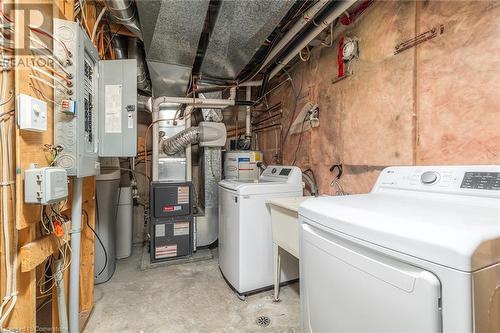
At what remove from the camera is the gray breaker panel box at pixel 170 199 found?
2547mm

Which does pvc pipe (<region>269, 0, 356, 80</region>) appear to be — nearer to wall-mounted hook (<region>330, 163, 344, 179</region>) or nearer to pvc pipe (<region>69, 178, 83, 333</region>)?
wall-mounted hook (<region>330, 163, 344, 179</region>)

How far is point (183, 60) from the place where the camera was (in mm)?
2152

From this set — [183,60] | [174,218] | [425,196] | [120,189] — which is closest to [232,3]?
[183,60]

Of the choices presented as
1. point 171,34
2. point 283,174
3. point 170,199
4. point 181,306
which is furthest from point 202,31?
point 181,306

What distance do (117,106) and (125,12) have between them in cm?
70

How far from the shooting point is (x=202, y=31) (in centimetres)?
198

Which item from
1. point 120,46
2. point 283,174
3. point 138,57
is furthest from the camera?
point 138,57

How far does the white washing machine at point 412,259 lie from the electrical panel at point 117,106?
139 centimetres

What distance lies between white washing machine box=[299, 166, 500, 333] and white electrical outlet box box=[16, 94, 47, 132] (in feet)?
4.00

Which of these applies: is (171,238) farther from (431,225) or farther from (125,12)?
(431,225)

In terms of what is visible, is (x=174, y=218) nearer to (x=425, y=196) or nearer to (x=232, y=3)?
(x=232, y=3)

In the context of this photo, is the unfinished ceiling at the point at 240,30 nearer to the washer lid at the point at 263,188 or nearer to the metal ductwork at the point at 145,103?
the metal ductwork at the point at 145,103

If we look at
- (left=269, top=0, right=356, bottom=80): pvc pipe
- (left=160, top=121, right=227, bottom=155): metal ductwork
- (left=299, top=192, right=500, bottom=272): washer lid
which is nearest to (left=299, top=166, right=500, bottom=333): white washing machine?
(left=299, top=192, right=500, bottom=272): washer lid

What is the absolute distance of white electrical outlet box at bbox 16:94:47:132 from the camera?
0.91m
